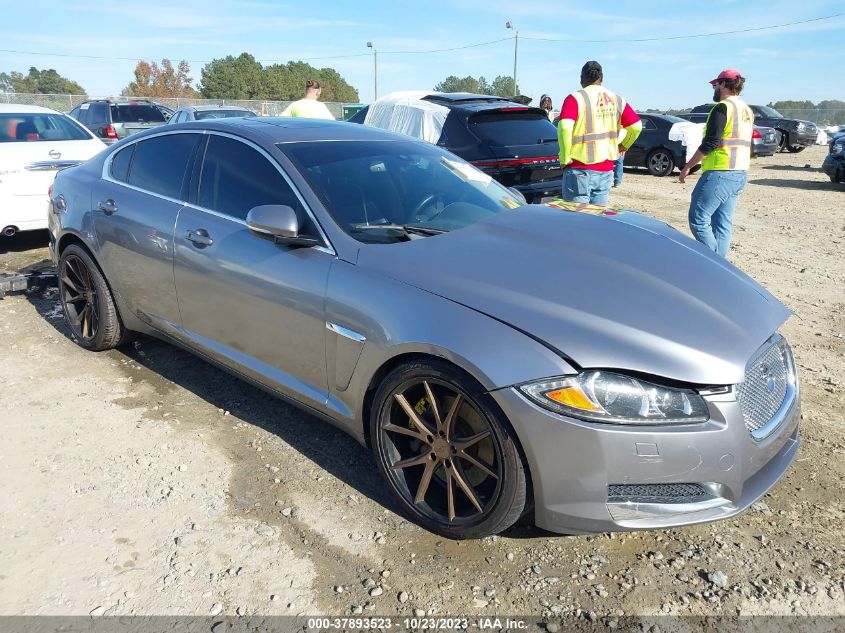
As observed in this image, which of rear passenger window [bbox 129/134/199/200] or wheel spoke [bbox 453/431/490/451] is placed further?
rear passenger window [bbox 129/134/199/200]

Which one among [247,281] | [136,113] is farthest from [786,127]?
[247,281]

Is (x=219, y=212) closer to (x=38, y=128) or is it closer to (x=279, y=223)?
(x=279, y=223)

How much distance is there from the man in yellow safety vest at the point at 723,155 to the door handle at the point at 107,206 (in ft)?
15.0

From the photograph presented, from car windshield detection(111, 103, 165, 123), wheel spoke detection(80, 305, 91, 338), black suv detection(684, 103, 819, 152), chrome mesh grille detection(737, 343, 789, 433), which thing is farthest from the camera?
black suv detection(684, 103, 819, 152)

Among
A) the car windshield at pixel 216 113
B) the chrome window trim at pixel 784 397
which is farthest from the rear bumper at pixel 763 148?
the chrome window trim at pixel 784 397

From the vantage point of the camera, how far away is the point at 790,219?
988 cm

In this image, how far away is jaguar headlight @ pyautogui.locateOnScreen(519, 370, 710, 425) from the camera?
2213mm

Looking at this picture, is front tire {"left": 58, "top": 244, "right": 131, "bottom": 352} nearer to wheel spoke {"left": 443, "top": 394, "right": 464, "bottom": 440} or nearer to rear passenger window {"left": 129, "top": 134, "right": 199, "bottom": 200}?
rear passenger window {"left": 129, "top": 134, "right": 199, "bottom": 200}

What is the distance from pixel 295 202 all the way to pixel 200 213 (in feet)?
2.36

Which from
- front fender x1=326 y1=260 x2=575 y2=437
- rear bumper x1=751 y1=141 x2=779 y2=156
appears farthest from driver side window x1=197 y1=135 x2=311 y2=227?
rear bumper x1=751 y1=141 x2=779 y2=156

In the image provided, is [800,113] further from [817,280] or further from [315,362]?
[315,362]

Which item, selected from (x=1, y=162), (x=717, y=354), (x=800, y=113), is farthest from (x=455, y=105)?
(x=800, y=113)

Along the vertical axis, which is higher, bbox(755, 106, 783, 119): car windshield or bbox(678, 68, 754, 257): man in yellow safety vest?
bbox(755, 106, 783, 119): car windshield

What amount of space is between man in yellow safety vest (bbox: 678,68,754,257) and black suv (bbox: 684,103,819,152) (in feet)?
55.2
